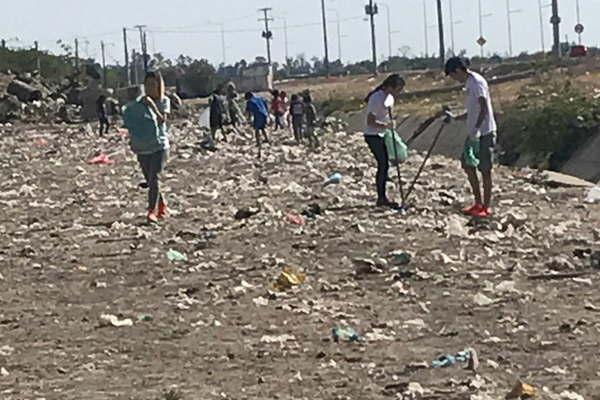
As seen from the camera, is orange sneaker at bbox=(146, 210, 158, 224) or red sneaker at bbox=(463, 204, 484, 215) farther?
orange sneaker at bbox=(146, 210, 158, 224)

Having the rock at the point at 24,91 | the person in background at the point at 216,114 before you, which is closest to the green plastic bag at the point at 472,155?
the person in background at the point at 216,114

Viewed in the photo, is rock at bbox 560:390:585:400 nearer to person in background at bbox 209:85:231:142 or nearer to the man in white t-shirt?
the man in white t-shirt

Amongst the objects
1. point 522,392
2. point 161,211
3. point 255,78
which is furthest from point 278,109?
point 255,78

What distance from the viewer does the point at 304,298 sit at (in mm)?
10586

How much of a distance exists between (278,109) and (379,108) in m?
30.1

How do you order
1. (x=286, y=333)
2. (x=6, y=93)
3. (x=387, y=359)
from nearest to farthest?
(x=387, y=359) < (x=286, y=333) < (x=6, y=93)

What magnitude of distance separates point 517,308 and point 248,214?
24.2ft

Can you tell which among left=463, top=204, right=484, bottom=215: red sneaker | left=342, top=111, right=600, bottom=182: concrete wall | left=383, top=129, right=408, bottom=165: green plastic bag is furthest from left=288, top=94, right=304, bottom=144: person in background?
left=463, top=204, right=484, bottom=215: red sneaker

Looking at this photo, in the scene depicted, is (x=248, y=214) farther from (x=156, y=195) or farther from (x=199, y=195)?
(x=199, y=195)

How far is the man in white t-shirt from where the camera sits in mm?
15086

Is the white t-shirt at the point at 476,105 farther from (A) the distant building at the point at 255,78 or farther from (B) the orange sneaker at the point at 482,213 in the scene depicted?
(A) the distant building at the point at 255,78

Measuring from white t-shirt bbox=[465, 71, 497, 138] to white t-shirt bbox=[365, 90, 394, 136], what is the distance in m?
1.65

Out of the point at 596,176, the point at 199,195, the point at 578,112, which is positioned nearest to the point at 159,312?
the point at 199,195

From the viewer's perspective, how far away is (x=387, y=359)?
27.1 feet
